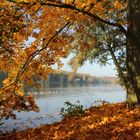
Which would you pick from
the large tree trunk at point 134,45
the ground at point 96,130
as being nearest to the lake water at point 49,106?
the ground at point 96,130

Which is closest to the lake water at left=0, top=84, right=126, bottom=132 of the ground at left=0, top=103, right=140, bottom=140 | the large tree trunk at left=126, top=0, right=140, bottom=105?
the ground at left=0, top=103, right=140, bottom=140

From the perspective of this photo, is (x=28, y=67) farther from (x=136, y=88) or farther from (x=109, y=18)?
(x=109, y=18)

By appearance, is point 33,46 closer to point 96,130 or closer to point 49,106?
point 96,130

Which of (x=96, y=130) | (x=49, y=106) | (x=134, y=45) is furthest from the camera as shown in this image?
(x=49, y=106)

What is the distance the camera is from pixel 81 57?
98.2ft

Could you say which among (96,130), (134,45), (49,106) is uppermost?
(134,45)

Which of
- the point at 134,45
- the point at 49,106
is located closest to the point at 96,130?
the point at 134,45

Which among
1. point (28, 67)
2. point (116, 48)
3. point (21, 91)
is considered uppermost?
point (116, 48)

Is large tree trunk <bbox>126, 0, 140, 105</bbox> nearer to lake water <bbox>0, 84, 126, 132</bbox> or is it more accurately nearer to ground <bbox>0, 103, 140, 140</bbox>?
ground <bbox>0, 103, 140, 140</bbox>

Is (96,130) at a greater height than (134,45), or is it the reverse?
(134,45)

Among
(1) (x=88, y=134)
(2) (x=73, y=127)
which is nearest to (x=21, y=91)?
(2) (x=73, y=127)

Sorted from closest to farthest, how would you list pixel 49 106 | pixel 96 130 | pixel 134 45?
pixel 96 130, pixel 134 45, pixel 49 106

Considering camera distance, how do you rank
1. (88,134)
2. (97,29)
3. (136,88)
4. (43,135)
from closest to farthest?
(88,134), (43,135), (136,88), (97,29)

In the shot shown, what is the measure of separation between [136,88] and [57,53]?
13.2 ft
